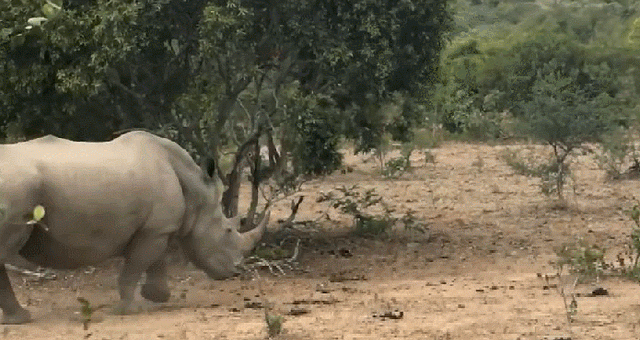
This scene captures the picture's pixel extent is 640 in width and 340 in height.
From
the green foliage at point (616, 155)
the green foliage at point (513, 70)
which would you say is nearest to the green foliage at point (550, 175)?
the green foliage at point (616, 155)

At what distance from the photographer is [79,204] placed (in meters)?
8.56

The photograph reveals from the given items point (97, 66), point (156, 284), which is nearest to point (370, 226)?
point (97, 66)

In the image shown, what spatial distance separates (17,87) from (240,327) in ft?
12.6

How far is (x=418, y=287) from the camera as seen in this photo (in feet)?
33.1

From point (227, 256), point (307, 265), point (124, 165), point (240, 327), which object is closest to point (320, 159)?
point (307, 265)

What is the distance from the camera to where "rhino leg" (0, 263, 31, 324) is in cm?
866

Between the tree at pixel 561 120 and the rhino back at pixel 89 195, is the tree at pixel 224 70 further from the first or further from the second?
the tree at pixel 561 120

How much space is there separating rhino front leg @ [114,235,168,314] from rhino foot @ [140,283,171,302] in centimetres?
31

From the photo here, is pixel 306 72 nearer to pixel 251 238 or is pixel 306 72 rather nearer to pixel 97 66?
pixel 97 66

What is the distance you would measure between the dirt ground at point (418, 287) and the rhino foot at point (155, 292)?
84 mm

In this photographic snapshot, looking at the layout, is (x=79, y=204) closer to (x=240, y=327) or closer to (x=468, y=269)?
(x=240, y=327)

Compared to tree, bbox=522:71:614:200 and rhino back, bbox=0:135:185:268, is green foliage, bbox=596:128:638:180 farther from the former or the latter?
rhino back, bbox=0:135:185:268

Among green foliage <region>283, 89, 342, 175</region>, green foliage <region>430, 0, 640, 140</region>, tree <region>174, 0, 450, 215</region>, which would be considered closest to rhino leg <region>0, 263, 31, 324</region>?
tree <region>174, 0, 450, 215</region>

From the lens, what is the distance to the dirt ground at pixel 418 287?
25.6ft
